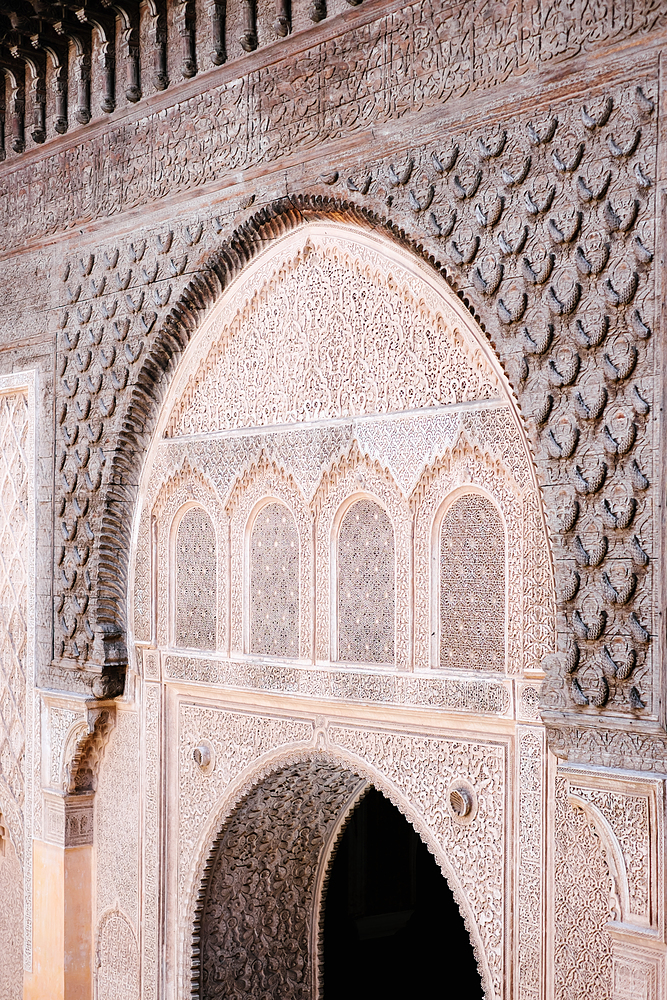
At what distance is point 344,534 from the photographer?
290cm

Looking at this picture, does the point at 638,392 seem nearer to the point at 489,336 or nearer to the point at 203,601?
the point at 489,336

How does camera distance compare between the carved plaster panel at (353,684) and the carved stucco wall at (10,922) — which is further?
the carved stucco wall at (10,922)

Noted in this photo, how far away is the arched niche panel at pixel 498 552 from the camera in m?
2.42

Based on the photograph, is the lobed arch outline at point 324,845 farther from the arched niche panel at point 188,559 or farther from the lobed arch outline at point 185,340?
the lobed arch outline at point 185,340

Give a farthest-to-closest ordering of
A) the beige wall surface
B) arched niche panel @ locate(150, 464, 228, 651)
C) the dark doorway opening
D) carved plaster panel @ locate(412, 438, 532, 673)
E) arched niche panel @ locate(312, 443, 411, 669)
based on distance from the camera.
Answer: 1. the dark doorway opening
2. arched niche panel @ locate(150, 464, 228, 651)
3. arched niche panel @ locate(312, 443, 411, 669)
4. carved plaster panel @ locate(412, 438, 532, 673)
5. the beige wall surface

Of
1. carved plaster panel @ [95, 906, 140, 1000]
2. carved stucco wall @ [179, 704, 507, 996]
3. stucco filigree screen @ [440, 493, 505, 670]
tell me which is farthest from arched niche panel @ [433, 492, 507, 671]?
carved plaster panel @ [95, 906, 140, 1000]

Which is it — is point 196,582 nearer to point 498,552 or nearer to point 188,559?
point 188,559

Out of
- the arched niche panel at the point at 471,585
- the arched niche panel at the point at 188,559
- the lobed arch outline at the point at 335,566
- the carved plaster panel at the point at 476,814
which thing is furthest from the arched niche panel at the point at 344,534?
the arched niche panel at the point at 188,559

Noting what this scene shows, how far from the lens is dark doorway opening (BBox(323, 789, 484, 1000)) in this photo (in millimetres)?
4902

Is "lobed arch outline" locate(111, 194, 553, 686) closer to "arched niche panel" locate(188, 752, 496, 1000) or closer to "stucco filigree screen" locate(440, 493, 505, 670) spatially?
"stucco filigree screen" locate(440, 493, 505, 670)

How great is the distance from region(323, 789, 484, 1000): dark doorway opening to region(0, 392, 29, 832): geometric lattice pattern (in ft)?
5.29

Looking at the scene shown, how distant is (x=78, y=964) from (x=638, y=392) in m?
2.71

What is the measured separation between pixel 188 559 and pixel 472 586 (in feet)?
3.69

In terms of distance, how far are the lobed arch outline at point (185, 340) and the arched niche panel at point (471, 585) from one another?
0.22 metres
